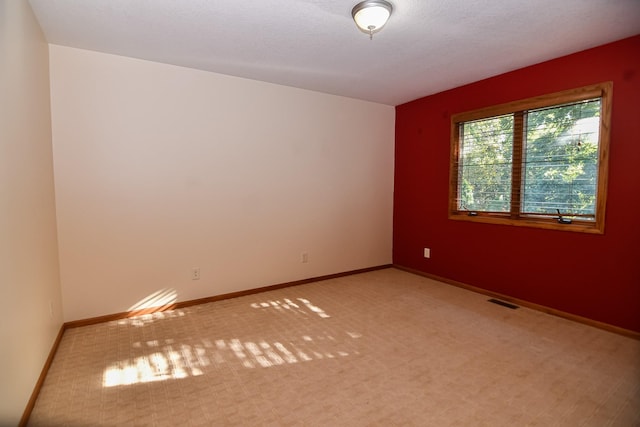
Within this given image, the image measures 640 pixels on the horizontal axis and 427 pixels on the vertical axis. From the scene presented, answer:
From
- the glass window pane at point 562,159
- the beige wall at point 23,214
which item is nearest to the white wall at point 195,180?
the beige wall at point 23,214

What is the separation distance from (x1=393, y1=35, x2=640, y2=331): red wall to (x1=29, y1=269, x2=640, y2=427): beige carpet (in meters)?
0.35

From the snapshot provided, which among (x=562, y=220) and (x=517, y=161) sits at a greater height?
(x=517, y=161)

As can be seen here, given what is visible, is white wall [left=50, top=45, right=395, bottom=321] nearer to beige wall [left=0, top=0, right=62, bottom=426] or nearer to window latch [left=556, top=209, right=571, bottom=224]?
beige wall [left=0, top=0, right=62, bottom=426]

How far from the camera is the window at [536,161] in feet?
9.45

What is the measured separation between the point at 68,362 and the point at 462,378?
2761 millimetres

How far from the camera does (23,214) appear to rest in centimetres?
186

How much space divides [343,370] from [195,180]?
2403 millimetres

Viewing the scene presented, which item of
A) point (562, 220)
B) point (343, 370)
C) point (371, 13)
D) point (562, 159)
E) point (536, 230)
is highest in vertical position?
point (371, 13)

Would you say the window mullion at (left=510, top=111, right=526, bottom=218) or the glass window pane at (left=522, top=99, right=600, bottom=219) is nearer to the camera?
the glass window pane at (left=522, top=99, right=600, bottom=219)

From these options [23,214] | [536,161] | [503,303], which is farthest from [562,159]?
[23,214]

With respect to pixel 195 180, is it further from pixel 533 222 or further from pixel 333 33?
pixel 533 222

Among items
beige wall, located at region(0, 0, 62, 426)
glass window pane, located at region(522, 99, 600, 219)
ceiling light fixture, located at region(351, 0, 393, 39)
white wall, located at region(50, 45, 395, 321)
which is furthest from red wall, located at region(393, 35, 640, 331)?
beige wall, located at region(0, 0, 62, 426)

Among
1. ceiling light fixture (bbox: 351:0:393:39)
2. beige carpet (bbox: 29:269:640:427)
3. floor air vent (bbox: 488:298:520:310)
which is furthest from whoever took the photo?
floor air vent (bbox: 488:298:520:310)

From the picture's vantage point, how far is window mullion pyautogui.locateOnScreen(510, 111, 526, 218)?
3396 millimetres
